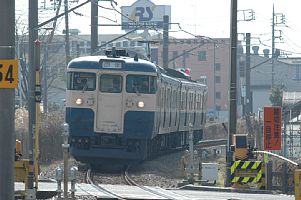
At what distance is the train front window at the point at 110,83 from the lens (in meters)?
27.5

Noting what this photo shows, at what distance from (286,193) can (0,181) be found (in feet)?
36.3

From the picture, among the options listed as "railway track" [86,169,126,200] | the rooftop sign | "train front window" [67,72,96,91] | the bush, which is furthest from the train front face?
the rooftop sign

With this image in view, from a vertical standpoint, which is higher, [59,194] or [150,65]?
[150,65]

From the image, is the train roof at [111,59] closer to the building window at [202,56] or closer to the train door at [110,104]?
the train door at [110,104]

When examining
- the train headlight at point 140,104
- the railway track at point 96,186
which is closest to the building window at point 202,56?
the train headlight at point 140,104

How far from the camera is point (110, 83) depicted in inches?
1089

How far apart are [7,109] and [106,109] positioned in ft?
46.1

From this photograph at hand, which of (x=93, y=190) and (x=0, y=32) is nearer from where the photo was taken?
(x=0, y=32)

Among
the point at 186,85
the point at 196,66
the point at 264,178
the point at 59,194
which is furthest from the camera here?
the point at 196,66

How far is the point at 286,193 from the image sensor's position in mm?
23266

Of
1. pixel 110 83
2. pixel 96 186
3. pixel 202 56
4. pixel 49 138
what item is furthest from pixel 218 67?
pixel 96 186

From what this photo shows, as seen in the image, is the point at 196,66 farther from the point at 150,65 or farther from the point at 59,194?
the point at 59,194

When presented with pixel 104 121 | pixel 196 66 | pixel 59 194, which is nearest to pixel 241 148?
pixel 104 121

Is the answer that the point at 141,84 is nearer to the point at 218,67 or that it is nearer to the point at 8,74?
the point at 8,74
